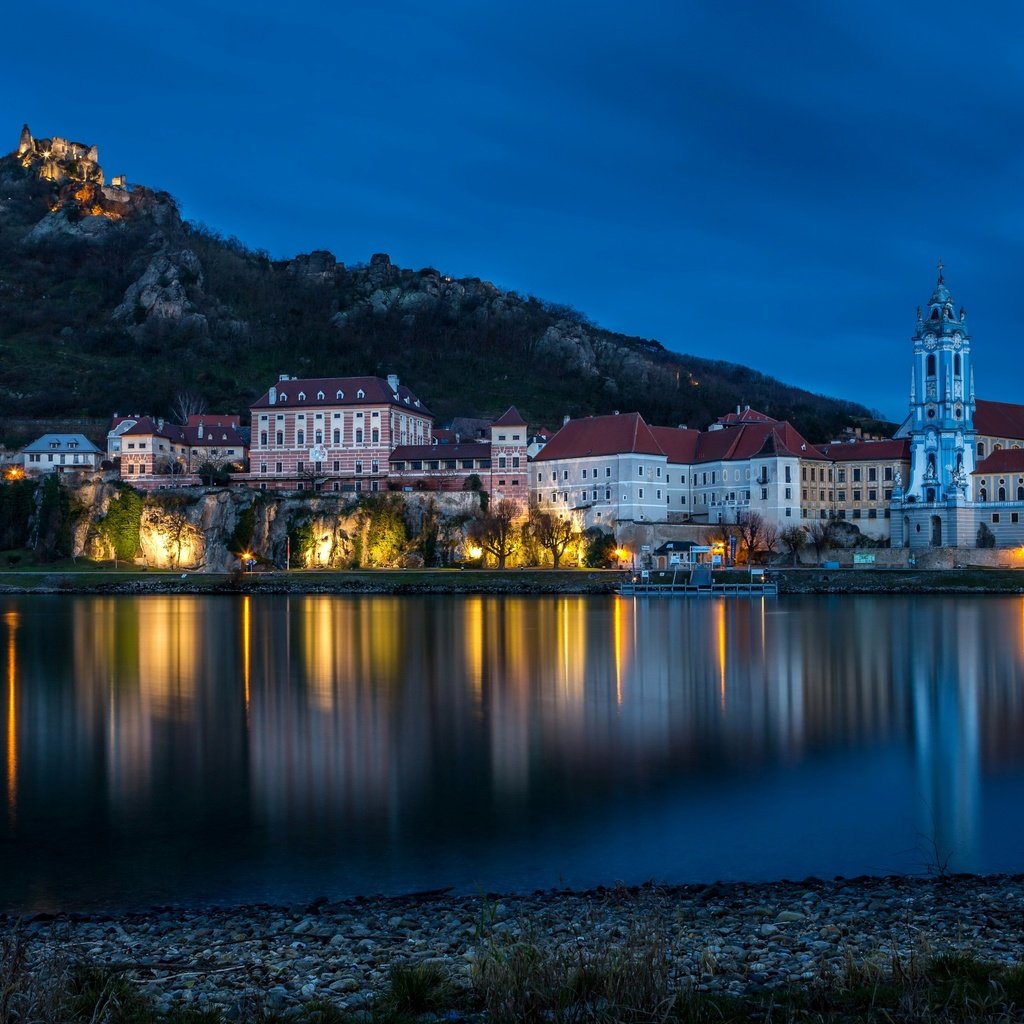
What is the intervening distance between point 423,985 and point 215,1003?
139cm

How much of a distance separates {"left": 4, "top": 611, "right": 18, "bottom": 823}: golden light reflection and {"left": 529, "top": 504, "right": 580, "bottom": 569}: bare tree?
37775 millimetres

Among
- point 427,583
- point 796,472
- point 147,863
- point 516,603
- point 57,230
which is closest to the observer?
point 147,863

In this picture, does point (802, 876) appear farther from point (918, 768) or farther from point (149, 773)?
Result: point (149, 773)

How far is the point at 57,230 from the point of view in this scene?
13925cm

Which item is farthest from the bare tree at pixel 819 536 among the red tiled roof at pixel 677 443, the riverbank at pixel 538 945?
the riverbank at pixel 538 945

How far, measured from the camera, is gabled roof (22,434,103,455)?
277ft

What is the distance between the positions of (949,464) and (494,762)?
209 feet

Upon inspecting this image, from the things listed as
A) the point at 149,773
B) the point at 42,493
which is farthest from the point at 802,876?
the point at 42,493

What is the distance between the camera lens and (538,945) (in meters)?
7.74

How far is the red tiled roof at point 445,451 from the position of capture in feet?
255

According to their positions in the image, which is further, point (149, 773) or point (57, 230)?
point (57, 230)

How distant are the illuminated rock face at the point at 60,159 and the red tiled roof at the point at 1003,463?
127952mm

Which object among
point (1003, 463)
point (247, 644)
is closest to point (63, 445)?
point (247, 644)

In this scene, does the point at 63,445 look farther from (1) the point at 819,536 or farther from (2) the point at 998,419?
(2) the point at 998,419
